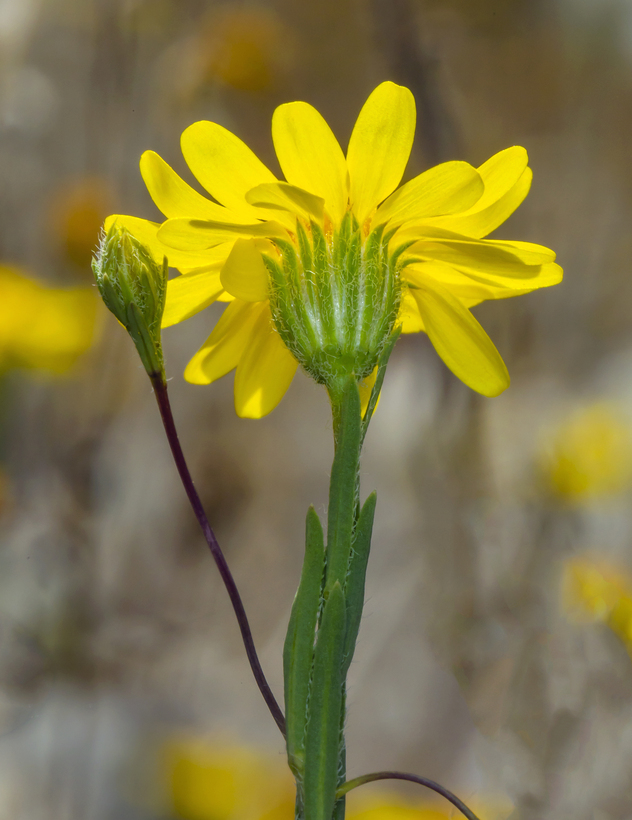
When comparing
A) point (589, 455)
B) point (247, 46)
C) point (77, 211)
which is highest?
point (247, 46)

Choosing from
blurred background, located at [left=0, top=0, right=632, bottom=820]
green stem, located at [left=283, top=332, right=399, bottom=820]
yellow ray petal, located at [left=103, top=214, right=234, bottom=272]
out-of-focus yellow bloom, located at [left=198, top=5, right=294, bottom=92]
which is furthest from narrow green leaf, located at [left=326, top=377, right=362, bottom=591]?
out-of-focus yellow bloom, located at [left=198, top=5, right=294, bottom=92]

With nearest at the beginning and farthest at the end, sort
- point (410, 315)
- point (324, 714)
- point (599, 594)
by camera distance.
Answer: point (324, 714) < point (410, 315) < point (599, 594)

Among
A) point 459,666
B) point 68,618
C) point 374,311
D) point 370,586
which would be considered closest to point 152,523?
point 68,618

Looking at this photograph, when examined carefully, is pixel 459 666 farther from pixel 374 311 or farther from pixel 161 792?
pixel 374 311

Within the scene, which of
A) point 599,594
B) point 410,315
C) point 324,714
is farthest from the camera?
point 599,594

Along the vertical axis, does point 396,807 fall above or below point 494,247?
below

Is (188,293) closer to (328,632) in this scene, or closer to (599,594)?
(328,632)

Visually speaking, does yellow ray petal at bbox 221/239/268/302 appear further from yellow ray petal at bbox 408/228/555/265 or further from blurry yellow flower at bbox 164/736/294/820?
blurry yellow flower at bbox 164/736/294/820

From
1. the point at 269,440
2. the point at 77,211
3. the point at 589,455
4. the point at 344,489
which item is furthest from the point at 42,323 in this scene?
the point at 589,455
